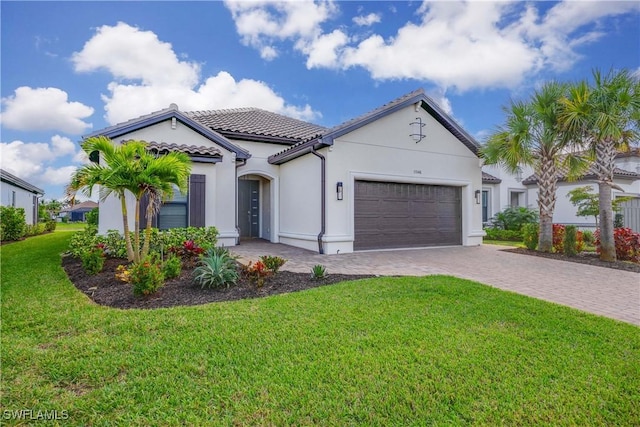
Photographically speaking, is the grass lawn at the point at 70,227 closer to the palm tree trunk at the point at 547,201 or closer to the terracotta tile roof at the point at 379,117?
the terracotta tile roof at the point at 379,117

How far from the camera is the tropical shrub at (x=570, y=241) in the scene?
35.2 ft

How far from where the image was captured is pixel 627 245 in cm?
1018

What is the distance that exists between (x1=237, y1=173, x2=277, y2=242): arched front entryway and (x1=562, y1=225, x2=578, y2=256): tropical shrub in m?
11.4

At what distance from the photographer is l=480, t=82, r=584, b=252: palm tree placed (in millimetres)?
10961

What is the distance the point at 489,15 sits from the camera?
10.4 meters

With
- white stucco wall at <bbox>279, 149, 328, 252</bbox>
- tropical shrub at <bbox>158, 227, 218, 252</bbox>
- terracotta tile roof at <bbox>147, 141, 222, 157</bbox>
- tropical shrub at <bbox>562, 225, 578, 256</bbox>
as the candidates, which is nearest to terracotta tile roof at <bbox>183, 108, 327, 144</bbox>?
white stucco wall at <bbox>279, 149, 328, 252</bbox>

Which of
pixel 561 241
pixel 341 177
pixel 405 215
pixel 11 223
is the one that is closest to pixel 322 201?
pixel 341 177

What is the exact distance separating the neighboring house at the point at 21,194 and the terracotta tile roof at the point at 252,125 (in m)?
12.1

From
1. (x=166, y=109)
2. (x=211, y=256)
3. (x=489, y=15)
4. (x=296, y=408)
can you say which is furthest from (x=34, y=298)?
(x=489, y=15)

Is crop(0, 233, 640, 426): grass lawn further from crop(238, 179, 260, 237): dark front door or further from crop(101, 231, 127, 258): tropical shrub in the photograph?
crop(238, 179, 260, 237): dark front door

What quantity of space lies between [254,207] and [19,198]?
1727 centimetres

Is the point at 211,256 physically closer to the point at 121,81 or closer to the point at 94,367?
the point at 94,367

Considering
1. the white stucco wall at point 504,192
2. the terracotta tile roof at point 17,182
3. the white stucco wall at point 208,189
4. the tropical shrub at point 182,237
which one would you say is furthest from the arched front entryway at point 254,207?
the white stucco wall at point 504,192

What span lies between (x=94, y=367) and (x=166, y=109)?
397 inches
